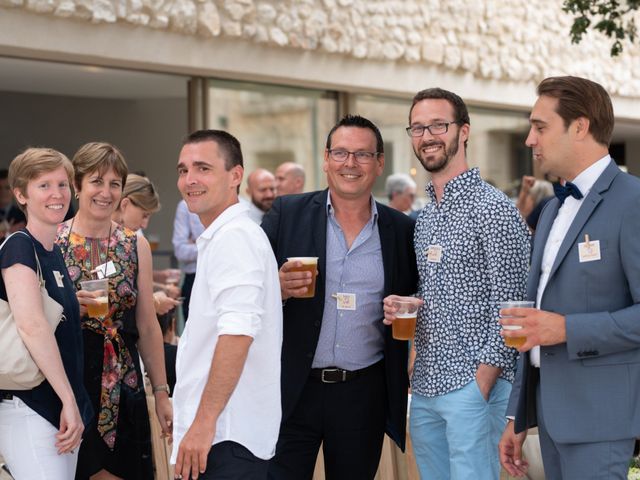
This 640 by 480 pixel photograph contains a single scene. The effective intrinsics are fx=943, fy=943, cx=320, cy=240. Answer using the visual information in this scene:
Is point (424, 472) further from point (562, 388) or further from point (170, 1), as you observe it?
point (170, 1)

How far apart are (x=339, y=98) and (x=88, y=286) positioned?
9.64 m

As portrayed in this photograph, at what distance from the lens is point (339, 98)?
43.3ft

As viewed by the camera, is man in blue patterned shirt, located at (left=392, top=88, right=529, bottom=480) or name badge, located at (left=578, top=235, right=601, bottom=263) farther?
man in blue patterned shirt, located at (left=392, top=88, right=529, bottom=480)

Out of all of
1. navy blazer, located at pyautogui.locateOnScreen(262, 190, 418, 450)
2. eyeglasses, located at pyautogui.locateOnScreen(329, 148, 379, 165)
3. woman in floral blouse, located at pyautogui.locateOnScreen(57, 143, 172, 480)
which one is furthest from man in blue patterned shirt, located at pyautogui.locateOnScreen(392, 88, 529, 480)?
woman in floral blouse, located at pyautogui.locateOnScreen(57, 143, 172, 480)

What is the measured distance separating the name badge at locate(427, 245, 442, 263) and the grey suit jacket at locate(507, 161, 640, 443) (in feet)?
2.10

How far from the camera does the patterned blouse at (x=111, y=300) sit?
4.12m

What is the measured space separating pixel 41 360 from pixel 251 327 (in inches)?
37.5

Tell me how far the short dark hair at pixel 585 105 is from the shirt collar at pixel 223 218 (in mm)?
1122

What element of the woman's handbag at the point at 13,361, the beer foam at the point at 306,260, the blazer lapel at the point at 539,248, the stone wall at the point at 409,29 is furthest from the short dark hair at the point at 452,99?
the stone wall at the point at 409,29

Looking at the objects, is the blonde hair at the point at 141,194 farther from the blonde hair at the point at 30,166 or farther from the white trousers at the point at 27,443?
the white trousers at the point at 27,443

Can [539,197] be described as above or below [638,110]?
below

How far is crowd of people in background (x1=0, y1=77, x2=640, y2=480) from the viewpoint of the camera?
119 inches

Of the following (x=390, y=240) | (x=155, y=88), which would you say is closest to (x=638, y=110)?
(x=155, y=88)

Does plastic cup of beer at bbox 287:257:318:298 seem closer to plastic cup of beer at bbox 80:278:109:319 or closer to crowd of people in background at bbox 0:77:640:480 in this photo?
crowd of people in background at bbox 0:77:640:480
